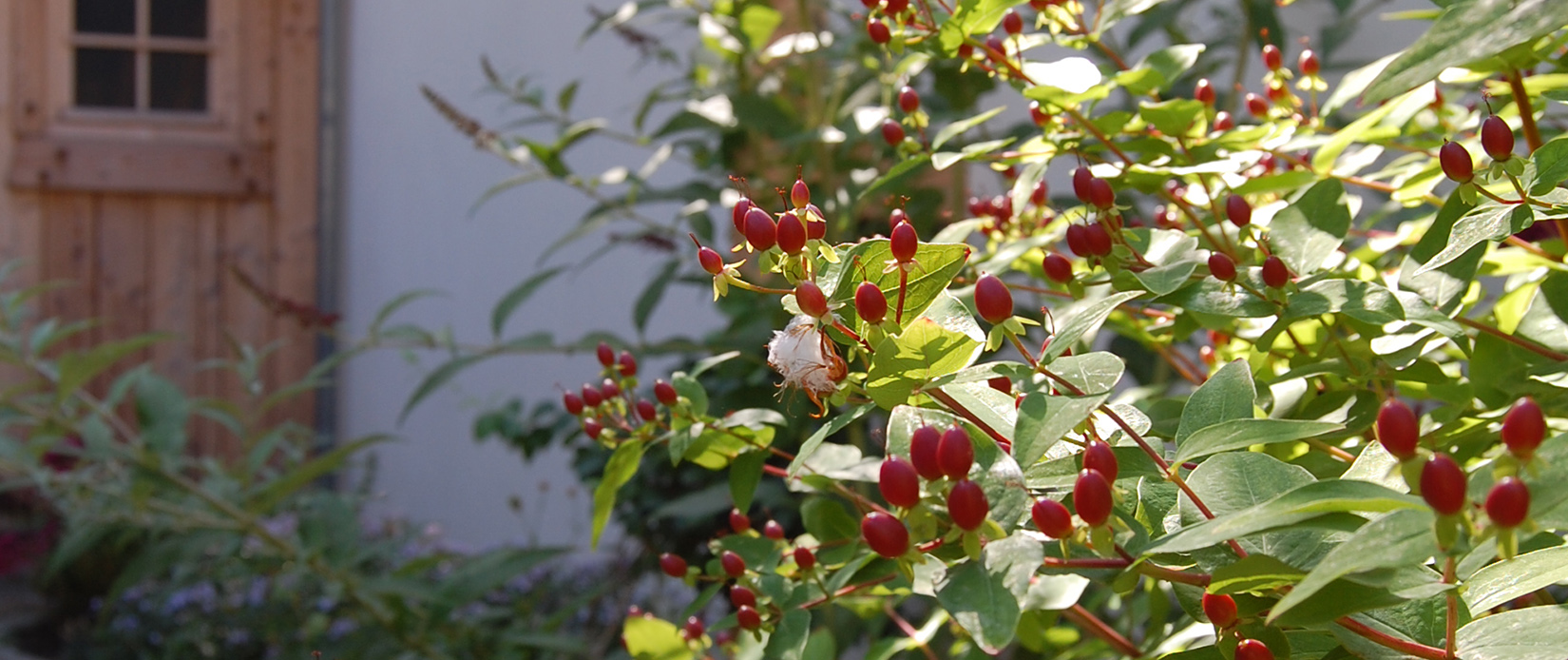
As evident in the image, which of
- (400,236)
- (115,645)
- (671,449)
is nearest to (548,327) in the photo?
(400,236)

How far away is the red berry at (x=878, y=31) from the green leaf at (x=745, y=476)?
0.72ft

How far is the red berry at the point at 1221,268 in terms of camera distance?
0.46m

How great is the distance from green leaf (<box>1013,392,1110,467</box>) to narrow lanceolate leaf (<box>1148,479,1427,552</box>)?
0.05 metres

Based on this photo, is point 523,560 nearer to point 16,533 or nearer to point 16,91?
point 16,533

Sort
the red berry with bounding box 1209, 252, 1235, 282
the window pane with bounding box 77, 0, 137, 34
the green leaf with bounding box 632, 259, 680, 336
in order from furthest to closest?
the window pane with bounding box 77, 0, 137, 34
the green leaf with bounding box 632, 259, 680, 336
the red berry with bounding box 1209, 252, 1235, 282

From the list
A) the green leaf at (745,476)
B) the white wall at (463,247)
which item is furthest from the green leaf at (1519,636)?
the white wall at (463,247)

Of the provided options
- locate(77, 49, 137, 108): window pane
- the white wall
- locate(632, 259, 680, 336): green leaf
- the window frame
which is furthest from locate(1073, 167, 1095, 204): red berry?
locate(77, 49, 137, 108): window pane

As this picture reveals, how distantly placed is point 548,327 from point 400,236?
0.57 m

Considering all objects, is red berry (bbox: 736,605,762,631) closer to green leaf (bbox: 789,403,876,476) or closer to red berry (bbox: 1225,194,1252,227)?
green leaf (bbox: 789,403,876,476)

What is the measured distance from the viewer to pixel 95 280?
3164mm

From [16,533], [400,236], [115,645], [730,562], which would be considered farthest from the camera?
[400,236]

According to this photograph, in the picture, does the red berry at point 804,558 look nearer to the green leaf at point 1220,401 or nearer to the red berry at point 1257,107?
the green leaf at point 1220,401

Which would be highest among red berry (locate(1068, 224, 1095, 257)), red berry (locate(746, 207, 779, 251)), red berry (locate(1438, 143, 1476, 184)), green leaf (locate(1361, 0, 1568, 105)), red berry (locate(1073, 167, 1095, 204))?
green leaf (locate(1361, 0, 1568, 105))

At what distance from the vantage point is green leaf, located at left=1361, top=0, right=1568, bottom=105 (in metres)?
0.28
